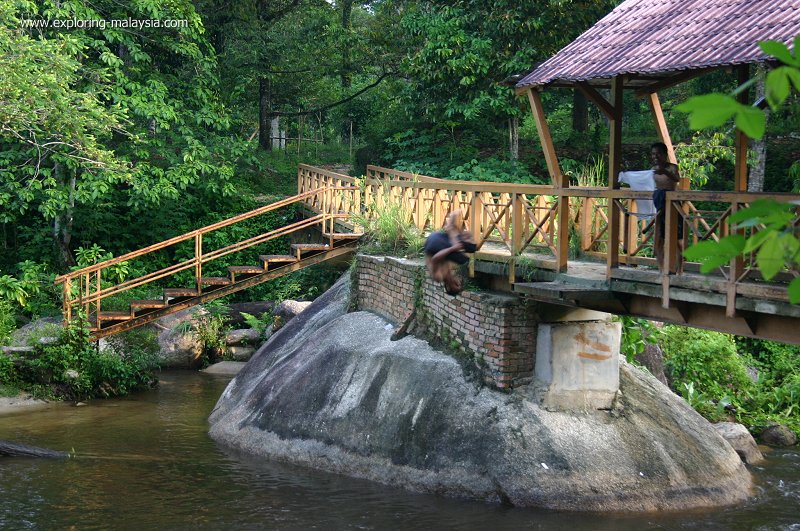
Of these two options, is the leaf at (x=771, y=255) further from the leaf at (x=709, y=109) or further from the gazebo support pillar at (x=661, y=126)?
the gazebo support pillar at (x=661, y=126)

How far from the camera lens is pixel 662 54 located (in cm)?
1020

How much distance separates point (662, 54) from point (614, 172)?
1.52m

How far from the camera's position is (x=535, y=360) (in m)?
12.6

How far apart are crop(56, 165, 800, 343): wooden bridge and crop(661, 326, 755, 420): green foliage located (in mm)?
5526

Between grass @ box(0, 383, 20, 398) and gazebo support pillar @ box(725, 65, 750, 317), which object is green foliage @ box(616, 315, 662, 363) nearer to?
gazebo support pillar @ box(725, 65, 750, 317)

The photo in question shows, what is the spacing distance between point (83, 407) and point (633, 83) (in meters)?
11.5

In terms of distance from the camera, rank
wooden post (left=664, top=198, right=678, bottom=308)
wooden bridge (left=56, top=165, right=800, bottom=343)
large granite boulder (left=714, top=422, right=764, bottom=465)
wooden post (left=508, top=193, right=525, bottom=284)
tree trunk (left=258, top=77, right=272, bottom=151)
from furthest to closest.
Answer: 1. tree trunk (left=258, top=77, right=272, bottom=151)
2. large granite boulder (left=714, top=422, right=764, bottom=465)
3. wooden post (left=508, top=193, right=525, bottom=284)
4. wooden post (left=664, top=198, right=678, bottom=308)
5. wooden bridge (left=56, top=165, right=800, bottom=343)

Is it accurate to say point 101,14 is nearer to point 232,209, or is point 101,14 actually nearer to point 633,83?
point 232,209

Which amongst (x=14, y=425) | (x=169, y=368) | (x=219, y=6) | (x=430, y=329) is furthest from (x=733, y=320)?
(x=219, y=6)

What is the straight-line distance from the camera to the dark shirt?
484 inches

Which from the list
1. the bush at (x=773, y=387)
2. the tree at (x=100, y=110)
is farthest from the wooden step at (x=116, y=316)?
the bush at (x=773, y=387)

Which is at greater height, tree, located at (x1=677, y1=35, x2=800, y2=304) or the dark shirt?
tree, located at (x1=677, y1=35, x2=800, y2=304)

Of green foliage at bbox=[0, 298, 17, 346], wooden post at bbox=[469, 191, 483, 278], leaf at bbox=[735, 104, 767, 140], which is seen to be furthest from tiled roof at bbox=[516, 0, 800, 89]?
green foliage at bbox=[0, 298, 17, 346]

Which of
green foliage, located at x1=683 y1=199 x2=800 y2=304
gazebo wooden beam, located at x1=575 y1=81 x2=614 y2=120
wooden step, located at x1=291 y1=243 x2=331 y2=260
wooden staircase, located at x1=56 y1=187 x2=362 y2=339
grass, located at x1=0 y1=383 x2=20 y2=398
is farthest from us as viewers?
wooden step, located at x1=291 y1=243 x2=331 y2=260
